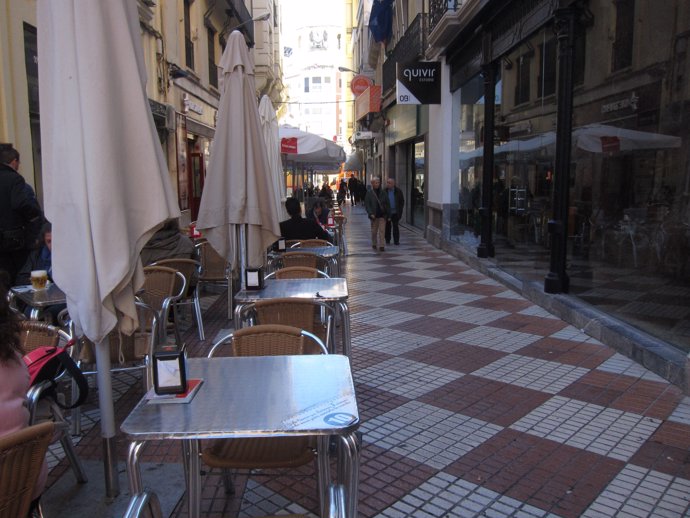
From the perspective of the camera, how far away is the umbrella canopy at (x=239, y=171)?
555 cm

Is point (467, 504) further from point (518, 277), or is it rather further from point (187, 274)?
point (518, 277)

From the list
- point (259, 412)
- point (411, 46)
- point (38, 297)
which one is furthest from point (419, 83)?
point (259, 412)

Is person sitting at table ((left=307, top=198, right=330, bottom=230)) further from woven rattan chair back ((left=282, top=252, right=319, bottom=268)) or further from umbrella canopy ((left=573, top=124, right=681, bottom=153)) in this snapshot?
umbrella canopy ((left=573, top=124, right=681, bottom=153))

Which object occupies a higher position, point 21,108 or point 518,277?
point 21,108

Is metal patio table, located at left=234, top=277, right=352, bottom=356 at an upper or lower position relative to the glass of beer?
lower

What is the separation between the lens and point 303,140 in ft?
43.5

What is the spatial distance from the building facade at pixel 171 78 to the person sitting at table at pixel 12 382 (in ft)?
18.7

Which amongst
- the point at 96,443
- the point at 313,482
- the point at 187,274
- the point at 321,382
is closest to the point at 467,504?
the point at 313,482

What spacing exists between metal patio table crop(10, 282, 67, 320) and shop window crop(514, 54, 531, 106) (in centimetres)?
742

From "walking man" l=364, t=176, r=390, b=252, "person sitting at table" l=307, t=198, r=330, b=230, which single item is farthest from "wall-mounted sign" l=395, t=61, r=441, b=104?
"person sitting at table" l=307, t=198, r=330, b=230

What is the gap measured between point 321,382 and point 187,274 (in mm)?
4053

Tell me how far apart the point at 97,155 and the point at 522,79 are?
806 centimetres

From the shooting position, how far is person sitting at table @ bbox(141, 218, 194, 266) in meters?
6.43

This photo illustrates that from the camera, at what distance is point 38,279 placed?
4.63 m
